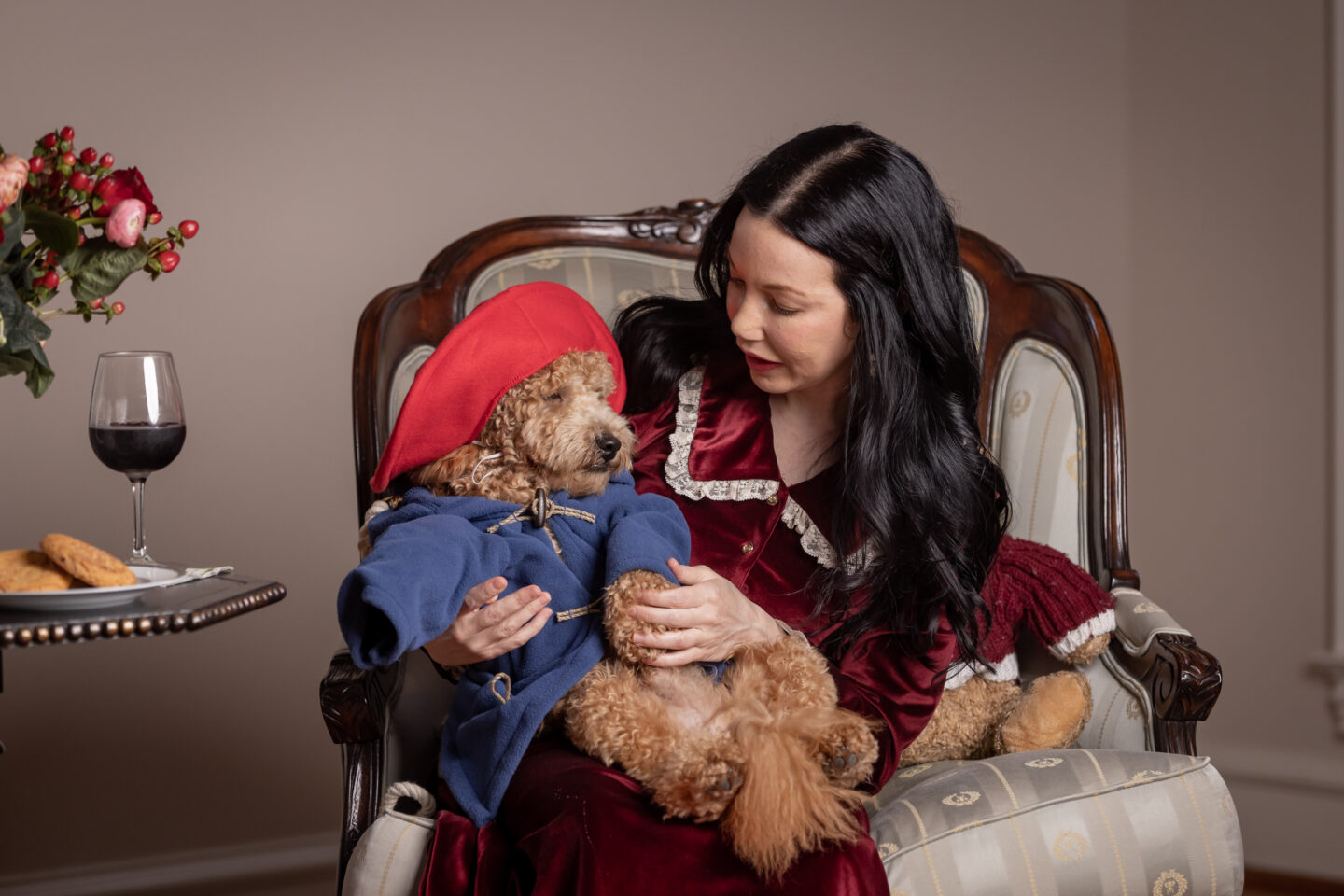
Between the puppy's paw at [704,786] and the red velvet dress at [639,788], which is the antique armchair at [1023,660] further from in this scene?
the puppy's paw at [704,786]

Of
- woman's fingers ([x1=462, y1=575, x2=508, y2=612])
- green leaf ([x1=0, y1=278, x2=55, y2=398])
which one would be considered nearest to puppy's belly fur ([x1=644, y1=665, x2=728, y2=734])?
woman's fingers ([x1=462, y1=575, x2=508, y2=612])

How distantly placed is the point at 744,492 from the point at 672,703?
45 centimetres

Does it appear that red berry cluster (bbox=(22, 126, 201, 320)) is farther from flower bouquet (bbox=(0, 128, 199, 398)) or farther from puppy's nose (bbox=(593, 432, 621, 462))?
puppy's nose (bbox=(593, 432, 621, 462))

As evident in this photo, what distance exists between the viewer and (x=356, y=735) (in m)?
1.73

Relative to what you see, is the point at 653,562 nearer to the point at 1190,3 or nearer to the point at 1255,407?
the point at 1255,407

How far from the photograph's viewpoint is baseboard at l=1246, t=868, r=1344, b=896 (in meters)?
3.04

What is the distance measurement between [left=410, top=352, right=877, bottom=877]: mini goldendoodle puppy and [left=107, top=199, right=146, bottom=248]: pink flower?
1.63ft

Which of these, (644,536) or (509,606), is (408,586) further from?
(644,536)

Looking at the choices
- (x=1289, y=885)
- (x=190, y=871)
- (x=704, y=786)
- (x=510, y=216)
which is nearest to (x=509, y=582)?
(x=704, y=786)

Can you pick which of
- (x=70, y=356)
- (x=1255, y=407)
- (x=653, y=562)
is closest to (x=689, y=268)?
(x=653, y=562)

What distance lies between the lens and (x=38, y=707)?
2729 mm

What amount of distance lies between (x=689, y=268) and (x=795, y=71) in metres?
1.07

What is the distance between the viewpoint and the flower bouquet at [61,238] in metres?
1.35

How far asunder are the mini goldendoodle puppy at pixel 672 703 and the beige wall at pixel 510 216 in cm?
141
